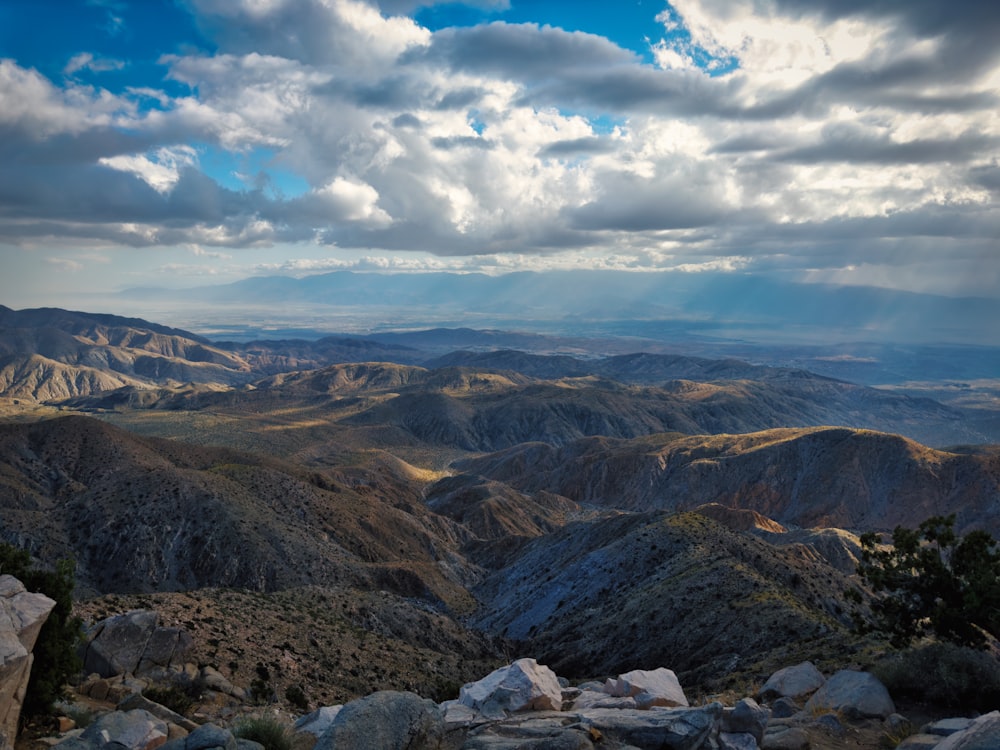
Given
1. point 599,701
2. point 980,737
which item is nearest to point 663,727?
point 599,701

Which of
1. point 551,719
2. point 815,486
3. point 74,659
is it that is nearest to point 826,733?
point 551,719

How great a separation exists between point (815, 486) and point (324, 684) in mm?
109311

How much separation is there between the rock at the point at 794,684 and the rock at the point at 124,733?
15830 mm

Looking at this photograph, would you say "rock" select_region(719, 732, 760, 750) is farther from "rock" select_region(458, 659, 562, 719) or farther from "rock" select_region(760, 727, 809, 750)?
"rock" select_region(458, 659, 562, 719)

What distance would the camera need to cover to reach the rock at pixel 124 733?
12977 mm

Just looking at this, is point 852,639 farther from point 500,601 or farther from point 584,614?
point 500,601

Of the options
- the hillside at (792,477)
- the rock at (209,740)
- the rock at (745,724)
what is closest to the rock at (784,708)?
the rock at (745,724)

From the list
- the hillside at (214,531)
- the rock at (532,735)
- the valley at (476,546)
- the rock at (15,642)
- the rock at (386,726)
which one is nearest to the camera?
the rock at (532,735)

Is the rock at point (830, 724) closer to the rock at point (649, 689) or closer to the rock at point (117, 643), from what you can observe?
the rock at point (649, 689)

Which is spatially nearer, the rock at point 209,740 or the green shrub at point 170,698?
the rock at point 209,740

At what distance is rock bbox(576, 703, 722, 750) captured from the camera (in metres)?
13.3

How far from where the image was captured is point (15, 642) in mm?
13133

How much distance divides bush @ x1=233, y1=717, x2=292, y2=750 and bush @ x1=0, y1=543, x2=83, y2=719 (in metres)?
3.97

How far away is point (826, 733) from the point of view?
15820 mm
